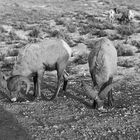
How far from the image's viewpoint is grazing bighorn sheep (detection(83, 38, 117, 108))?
28.7 ft

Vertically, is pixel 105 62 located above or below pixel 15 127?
above

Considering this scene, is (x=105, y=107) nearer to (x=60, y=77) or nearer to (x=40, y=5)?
(x=60, y=77)

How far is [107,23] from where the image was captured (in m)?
24.3

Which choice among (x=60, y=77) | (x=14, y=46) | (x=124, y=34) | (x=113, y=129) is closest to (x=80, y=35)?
(x=124, y=34)

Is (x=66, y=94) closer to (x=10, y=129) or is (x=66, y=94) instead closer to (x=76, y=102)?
(x=76, y=102)

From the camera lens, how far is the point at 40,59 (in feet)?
32.3

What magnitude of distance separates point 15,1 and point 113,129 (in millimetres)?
34549

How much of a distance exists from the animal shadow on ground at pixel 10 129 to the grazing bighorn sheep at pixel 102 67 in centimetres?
205

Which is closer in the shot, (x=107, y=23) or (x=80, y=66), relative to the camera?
(x=80, y=66)

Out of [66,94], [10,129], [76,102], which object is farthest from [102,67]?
[10,129]

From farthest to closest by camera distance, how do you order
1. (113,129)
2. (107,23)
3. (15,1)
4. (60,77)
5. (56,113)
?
1. (15,1)
2. (107,23)
3. (60,77)
4. (56,113)
5. (113,129)

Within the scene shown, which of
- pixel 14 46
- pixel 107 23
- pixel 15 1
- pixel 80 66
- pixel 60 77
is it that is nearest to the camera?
pixel 60 77

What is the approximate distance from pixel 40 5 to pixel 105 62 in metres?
29.3

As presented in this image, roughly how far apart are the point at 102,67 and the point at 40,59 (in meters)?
1.99
